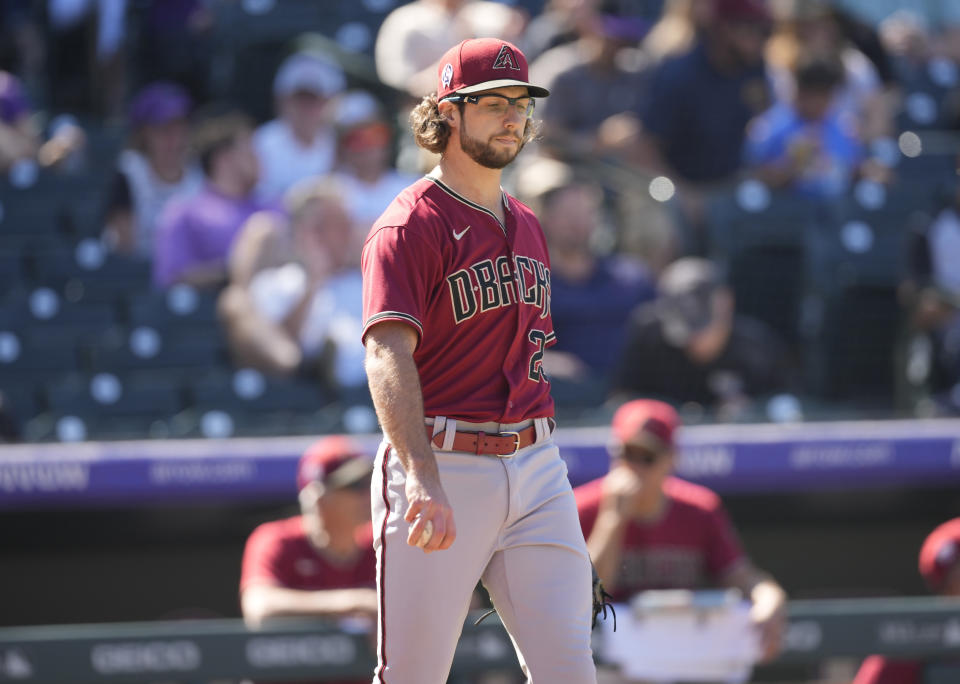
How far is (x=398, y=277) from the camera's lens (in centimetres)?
280

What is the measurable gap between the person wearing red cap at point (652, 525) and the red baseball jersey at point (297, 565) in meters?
0.77

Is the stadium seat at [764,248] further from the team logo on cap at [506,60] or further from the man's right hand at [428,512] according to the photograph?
the man's right hand at [428,512]

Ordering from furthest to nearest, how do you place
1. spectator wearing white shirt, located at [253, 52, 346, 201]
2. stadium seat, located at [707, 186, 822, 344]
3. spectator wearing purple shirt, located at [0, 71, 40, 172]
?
1. spectator wearing white shirt, located at [253, 52, 346, 201]
2. spectator wearing purple shirt, located at [0, 71, 40, 172]
3. stadium seat, located at [707, 186, 822, 344]

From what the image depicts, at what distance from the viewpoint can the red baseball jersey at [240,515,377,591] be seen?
4676 millimetres

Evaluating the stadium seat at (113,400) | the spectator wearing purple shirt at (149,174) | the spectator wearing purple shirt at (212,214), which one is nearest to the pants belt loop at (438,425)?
the stadium seat at (113,400)

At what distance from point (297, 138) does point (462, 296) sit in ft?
16.4

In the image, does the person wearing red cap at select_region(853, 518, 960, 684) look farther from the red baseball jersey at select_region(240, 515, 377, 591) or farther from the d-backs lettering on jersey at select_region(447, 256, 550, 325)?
the d-backs lettering on jersey at select_region(447, 256, 550, 325)

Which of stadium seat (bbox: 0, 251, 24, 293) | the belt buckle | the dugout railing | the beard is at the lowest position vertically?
the dugout railing

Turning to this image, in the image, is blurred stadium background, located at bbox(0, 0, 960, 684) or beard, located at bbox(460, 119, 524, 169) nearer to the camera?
beard, located at bbox(460, 119, 524, 169)

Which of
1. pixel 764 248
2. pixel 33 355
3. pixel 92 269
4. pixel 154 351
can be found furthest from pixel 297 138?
pixel 764 248

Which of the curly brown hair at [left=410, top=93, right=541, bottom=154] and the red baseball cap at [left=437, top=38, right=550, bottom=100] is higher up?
the red baseball cap at [left=437, top=38, right=550, bottom=100]

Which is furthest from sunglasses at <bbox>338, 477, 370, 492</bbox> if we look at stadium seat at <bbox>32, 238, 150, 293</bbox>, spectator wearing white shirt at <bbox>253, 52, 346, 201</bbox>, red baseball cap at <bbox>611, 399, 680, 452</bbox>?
spectator wearing white shirt at <bbox>253, 52, 346, 201</bbox>

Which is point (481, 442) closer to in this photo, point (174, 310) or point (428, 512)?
point (428, 512)

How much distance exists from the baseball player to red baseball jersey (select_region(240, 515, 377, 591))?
1.79 metres
